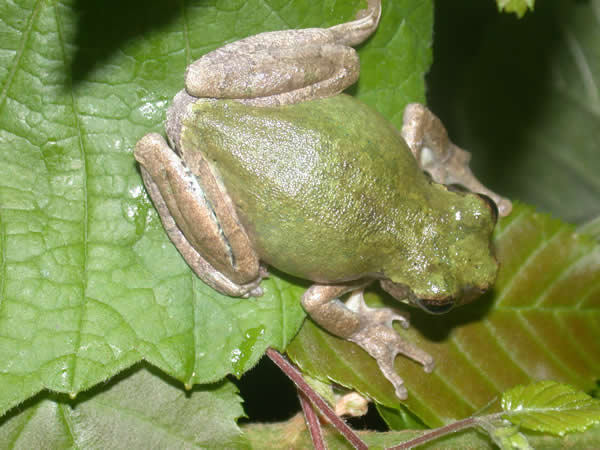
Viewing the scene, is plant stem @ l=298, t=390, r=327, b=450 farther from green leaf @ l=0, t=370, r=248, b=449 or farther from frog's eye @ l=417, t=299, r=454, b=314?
frog's eye @ l=417, t=299, r=454, b=314

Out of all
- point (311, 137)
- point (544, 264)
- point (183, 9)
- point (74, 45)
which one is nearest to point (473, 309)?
point (544, 264)

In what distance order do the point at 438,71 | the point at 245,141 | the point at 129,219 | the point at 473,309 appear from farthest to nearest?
the point at 438,71 < the point at 473,309 < the point at 129,219 < the point at 245,141

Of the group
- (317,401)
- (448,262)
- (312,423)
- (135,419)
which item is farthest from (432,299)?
(135,419)

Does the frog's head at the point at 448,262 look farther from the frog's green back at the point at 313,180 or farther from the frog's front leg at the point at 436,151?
the frog's front leg at the point at 436,151

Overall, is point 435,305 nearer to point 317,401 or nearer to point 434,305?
point 434,305

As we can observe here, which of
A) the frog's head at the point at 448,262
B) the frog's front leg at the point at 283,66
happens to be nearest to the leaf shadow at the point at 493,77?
the frog's front leg at the point at 283,66

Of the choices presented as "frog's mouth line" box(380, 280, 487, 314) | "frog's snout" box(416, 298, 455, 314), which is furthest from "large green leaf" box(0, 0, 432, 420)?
"frog's snout" box(416, 298, 455, 314)

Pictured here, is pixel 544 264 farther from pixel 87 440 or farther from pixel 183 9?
pixel 87 440

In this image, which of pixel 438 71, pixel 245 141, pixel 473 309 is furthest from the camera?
pixel 438 71
